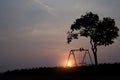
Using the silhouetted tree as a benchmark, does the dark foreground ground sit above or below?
below

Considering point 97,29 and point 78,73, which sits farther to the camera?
point 97,29

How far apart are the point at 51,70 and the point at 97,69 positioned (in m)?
6.56

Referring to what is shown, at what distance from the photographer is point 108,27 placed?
57.7 meters

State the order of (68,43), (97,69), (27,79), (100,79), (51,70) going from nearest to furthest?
1. (100,79)
2. (27,79)
3. (97,69)
4. (51,70)
5. (68,43)

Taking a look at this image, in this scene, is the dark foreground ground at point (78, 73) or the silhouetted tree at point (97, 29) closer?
the dark foreground ground at point (78, 73)

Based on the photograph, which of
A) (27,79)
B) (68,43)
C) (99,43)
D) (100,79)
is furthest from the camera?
(68,43)

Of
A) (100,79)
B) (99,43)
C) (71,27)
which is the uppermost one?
(71,27)

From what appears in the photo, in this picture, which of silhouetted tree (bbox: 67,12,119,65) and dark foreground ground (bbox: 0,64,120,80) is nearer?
dark foreground ground (bbox: 0,64,120,80)

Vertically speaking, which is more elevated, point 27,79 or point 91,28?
point 91,28

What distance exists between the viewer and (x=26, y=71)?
3897 cm

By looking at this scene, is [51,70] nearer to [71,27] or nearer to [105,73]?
[105,73]

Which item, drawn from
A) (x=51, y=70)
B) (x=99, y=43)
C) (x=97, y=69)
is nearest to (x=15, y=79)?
(x=51, y=70)

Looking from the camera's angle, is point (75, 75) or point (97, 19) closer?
point (75, 75)

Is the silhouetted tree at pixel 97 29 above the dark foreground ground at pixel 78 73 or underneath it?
above
